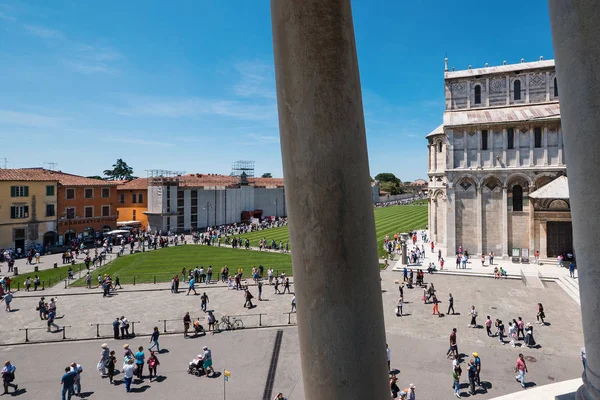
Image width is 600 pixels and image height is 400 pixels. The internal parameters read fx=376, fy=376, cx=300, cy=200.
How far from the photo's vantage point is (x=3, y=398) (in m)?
11.4

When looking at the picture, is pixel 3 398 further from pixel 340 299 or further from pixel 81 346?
pixel 340 299

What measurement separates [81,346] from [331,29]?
17.4 meters

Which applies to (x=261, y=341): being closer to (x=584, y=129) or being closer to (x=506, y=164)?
(x=584, y=129)

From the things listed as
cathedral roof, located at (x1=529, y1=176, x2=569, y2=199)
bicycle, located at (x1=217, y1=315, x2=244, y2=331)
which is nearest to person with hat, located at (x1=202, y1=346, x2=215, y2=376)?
bicycle, located at (x1=217, y1=315, x2=244, y2=331)

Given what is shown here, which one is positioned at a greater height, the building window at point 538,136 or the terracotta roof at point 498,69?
the terracotta roof at point 498,69

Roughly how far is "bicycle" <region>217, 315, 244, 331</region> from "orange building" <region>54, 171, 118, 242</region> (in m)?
33.8

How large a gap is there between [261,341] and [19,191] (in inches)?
1454

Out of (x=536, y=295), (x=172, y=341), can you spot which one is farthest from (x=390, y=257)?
(x=172, y=341)

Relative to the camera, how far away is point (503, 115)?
3316 centimetres

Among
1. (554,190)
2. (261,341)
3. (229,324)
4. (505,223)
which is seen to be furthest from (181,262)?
(554,190)

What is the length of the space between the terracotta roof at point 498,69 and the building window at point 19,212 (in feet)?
147

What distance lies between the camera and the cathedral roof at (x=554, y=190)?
1124 inches

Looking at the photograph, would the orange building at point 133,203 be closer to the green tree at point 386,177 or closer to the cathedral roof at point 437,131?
the cathedral roof at point 437,131

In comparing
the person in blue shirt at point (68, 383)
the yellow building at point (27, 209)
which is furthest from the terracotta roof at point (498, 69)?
the yellow building at point (27, 209)
